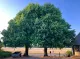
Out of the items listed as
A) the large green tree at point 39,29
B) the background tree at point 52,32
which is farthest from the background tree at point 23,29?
the background tree at point 52,32

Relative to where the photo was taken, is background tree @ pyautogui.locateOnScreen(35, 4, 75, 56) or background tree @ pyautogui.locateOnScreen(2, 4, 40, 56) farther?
background tree @ pyautogui.locateOnScreen(2, 4, 40, 56)

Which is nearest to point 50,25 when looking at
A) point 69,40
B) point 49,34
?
point 49,34

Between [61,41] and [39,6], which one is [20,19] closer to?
[39,6]

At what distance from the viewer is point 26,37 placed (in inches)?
2136

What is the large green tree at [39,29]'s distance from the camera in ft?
164

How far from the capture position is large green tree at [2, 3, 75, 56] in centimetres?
4997

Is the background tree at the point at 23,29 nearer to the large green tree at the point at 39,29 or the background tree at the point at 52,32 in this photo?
the large green tree at the point at 39,29

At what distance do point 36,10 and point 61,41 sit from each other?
1153 cm

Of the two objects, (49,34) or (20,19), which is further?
(20,19)

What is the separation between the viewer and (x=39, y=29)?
165ft

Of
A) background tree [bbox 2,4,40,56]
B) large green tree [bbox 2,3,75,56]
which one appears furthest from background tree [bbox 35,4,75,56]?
background tree [bbox 2,4,40,56]

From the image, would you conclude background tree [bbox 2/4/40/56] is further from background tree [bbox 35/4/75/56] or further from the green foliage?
background tree [bbox 35/4/75/56]

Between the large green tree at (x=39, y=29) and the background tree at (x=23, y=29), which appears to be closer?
the large green tree at (x=39, y=29)

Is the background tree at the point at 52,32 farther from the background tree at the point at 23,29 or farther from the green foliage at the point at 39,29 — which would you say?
the background tree at the point at 23,29
